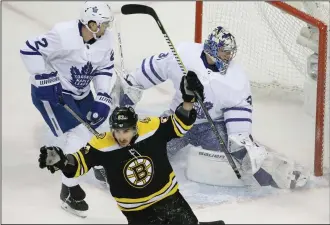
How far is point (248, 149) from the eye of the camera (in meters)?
3.28

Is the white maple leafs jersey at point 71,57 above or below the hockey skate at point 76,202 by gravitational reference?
above

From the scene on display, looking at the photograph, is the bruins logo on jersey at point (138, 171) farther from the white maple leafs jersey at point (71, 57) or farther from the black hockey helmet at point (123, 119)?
the white maple leafs jersey at point (71, 57)

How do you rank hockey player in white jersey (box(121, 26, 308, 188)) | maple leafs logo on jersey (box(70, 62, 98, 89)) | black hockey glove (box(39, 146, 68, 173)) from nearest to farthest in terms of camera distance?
1. black hockey glove (box(39, 146, 68, 173))
2. hockey player in white jersey (box(121, 26, 308, 188))
3. maple leafs logo on jersey (box(70, 62, 98, 89))

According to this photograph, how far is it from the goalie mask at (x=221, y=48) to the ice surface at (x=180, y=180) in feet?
1.51

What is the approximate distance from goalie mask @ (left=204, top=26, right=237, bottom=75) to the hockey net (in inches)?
12.6

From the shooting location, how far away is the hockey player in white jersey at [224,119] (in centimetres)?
332

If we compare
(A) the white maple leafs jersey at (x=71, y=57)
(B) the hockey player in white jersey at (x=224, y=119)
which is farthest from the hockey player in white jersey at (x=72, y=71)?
(B) the hockey player in white jersey at (x=224, y=119)

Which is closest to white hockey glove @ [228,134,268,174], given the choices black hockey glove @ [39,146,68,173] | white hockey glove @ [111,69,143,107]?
white hockey glove @ [111,69,143,107]

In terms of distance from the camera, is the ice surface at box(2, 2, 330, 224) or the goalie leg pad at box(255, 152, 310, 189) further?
the goalie leg pad at box(255, 152, 310, 189)

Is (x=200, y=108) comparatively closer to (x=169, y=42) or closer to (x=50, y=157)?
(x=169, y=42)

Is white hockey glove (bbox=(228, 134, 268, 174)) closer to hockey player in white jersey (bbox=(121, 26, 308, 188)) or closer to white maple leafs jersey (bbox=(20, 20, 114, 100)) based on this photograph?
hockey player in white jersey (bbox=(121, 26, 308, 188))

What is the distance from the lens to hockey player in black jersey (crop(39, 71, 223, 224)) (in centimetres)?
269

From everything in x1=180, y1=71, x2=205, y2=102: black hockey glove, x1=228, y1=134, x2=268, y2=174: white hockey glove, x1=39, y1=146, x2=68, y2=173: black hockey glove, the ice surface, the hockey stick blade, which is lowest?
the ice surface

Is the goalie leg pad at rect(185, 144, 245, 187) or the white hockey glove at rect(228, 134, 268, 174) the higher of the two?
the white hockey glove at rect(228, 134, 268, 174)
